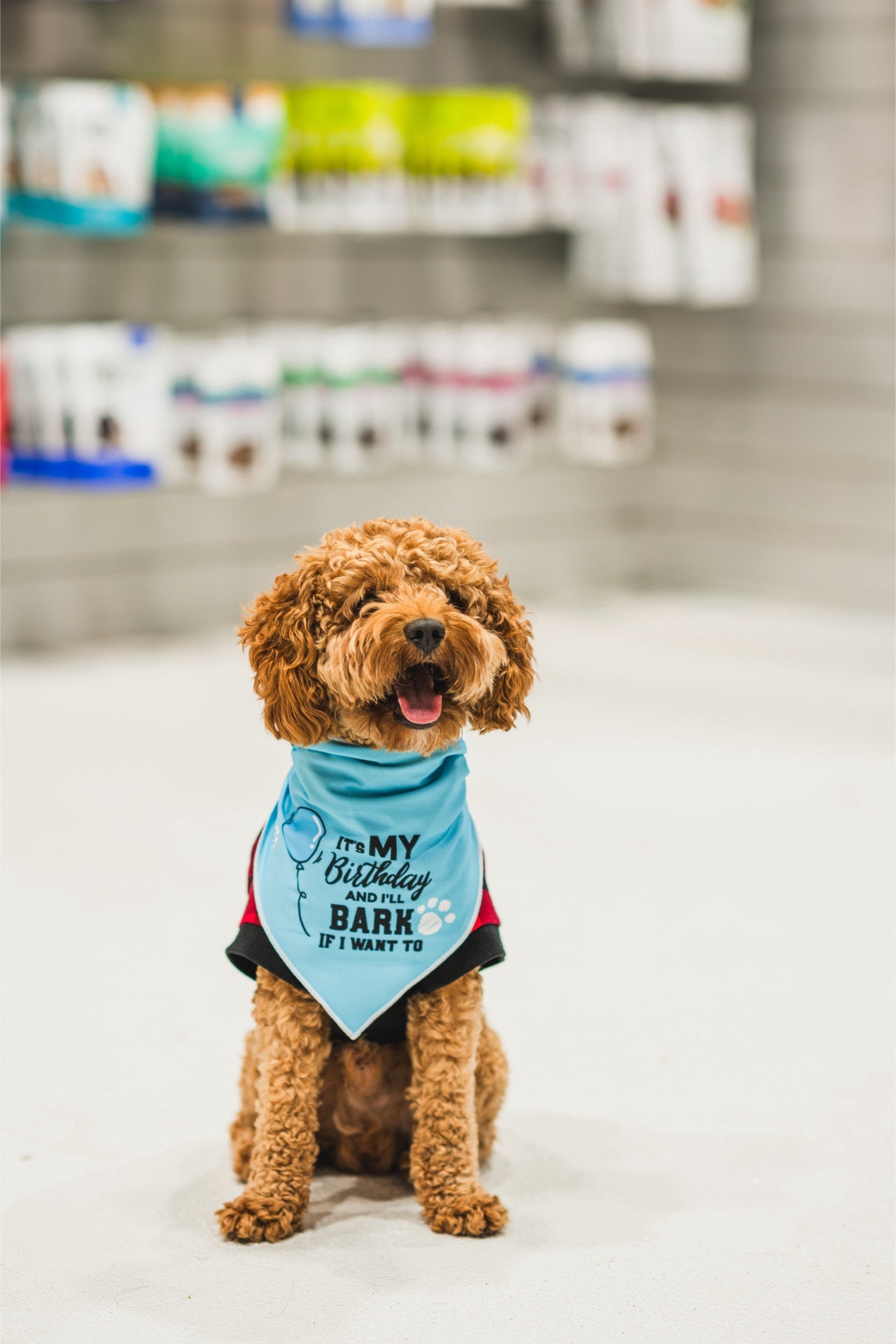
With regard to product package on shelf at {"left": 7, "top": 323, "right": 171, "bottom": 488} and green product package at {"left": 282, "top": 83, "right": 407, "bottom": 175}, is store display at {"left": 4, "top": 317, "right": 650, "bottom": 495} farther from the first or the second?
green product package at {"left": 282, "top": 83, "right": 407, "bottom": 175}

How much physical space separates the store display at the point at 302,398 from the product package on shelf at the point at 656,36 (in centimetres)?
84

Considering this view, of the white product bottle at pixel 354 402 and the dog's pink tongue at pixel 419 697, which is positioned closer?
the dog's pink tongue at pixel 419 697

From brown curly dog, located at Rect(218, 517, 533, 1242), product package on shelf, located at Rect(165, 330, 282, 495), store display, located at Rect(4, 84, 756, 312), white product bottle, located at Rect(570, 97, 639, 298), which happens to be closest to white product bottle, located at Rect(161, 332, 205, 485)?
product package on shelf, located at Rect(165, 330, 282, 495)

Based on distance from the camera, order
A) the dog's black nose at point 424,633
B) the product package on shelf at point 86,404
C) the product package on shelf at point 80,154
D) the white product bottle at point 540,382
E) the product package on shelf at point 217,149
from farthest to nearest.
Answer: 1. the white product bottle at point 540,382
2. the product package on shelf at point 217,149
3. the product package on shelf at point 86,404
4. the product package on shelf at point 80,154
5. the dog's black nose at point 424,633

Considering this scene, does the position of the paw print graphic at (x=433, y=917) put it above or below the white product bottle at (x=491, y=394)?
below

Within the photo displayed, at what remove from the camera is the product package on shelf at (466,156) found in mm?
5484

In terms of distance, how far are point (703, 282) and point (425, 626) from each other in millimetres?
4303

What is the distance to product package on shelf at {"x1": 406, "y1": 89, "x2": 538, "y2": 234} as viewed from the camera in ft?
18.0

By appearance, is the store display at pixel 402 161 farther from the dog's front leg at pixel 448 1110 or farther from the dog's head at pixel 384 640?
the dog's front leg at pixel 448 1110

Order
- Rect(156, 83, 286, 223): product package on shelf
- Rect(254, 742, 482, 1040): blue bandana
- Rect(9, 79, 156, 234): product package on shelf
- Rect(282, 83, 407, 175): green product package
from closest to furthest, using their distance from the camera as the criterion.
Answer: Rect(254, 742, 482, 1040): blue bandana, Rect(9, 79, 156, 234): product package on shelf, Rect(156, 83, 286, 223): product package on shelf, Rect(282, 83, 407, 175): green product package

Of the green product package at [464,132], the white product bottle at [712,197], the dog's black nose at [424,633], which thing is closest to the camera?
the dog's black nose at [424,633]

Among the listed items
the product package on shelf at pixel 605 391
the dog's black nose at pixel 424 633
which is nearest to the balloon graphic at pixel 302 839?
the dog's black nose at pixel 424 633

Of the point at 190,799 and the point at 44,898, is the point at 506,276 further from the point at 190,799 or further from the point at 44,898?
the point at 44,898

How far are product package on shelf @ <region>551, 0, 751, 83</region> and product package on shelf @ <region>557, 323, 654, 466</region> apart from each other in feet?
2.74
